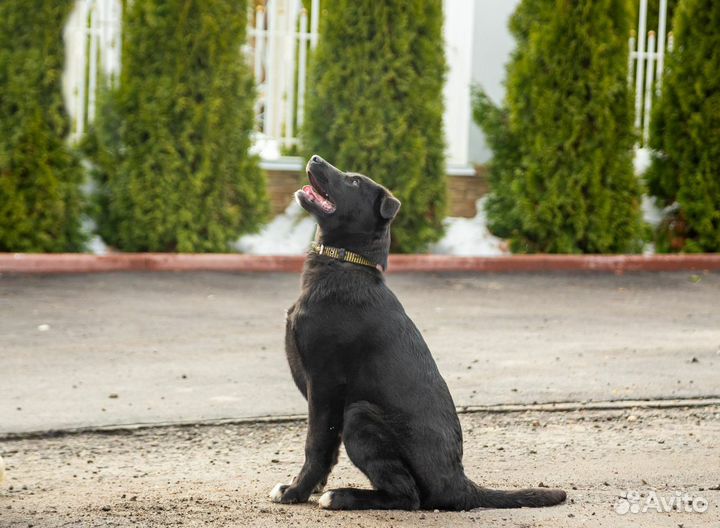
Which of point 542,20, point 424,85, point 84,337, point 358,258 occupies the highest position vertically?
point 542,20

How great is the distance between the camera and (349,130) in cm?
1138

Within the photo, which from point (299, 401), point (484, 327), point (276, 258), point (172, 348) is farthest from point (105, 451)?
point (276, 258)

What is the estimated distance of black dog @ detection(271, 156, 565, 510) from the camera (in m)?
4.02

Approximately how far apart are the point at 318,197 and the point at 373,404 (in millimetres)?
880

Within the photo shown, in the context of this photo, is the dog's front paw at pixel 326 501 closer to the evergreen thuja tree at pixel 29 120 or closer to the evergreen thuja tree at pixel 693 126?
the evergreen thuja tree at pixel 29 120

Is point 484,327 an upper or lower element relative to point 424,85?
lower

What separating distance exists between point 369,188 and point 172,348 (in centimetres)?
330

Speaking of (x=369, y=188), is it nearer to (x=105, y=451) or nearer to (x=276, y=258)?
(x=105, y=451)

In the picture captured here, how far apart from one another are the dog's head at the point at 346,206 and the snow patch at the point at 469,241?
288 inches

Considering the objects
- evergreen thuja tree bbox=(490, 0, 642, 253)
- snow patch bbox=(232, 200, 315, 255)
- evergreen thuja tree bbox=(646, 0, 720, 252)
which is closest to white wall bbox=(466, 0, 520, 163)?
evergreen thuja tree bbox=(490, 0, 642, 253)

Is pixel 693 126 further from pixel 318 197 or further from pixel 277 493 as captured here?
pixel 277 493

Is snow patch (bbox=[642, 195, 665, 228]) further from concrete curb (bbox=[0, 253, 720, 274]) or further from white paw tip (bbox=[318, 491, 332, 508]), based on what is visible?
white paw tip (bbox=[318, 491, 332, 508])

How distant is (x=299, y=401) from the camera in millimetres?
6035

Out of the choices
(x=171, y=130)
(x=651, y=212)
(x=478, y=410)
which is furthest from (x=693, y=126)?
(x=478, y=410)
